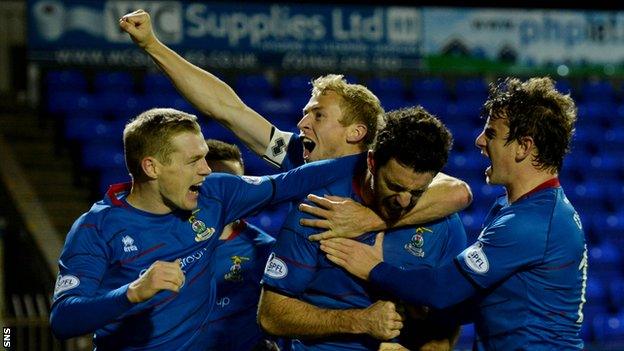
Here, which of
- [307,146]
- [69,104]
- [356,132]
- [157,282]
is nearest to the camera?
[157,282]

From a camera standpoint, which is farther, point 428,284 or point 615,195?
point 615,195

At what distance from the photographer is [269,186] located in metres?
3.97

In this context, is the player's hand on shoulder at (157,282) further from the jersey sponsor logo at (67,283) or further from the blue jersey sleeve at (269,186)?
the blue jersey sleeve at (269,186)

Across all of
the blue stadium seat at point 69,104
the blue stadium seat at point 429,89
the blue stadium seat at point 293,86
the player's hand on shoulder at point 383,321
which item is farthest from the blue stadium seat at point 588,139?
the player's hand on shoulder at point 383,321

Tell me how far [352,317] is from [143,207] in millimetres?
864

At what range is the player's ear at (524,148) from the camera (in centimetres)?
355

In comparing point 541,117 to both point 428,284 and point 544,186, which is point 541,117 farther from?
point 428,284

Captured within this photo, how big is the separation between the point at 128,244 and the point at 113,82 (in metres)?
8.46

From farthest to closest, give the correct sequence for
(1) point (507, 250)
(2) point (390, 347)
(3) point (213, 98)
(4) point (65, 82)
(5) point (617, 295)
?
1. (4) point (65, 82)
2. (5) point (617, 295)
3. (3) point (213, 98)
4. (2) point (390, 347)
5. (1) point (507, 250)

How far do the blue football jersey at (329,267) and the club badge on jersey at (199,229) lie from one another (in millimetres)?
268

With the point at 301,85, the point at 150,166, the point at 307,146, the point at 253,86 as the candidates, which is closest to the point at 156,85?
the point at 253,86

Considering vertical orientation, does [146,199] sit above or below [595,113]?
above

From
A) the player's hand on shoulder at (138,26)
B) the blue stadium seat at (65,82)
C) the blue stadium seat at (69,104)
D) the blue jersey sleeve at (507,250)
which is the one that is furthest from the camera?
the blue stadium seat at (65,82)

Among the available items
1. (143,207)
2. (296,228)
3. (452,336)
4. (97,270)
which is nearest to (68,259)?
(97,270)
